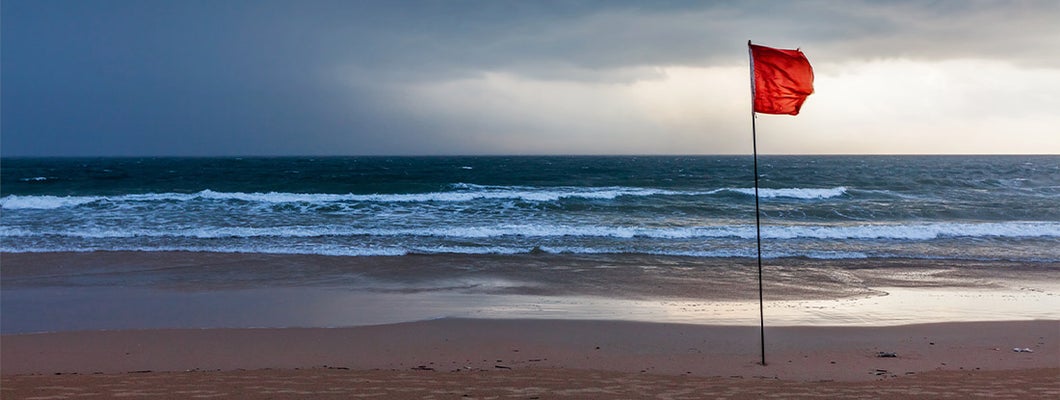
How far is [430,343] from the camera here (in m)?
6.96

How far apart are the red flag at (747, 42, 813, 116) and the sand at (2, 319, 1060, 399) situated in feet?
8.31

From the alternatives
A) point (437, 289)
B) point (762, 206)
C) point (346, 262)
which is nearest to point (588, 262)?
point (437, 289)

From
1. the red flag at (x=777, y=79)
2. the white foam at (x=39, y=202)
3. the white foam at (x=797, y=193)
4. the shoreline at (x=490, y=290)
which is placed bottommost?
the shoreline at (x=490, y=290)

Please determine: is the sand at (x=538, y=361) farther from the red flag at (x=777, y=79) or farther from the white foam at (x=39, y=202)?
the white foam at (x=39, y=202)

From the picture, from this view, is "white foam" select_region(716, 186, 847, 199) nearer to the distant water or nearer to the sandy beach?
the distant water

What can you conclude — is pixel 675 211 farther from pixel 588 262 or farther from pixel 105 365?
pixel 105 365

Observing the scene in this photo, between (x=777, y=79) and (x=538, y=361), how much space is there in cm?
358

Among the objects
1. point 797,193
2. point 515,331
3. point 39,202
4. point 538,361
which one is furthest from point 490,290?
point 797,193

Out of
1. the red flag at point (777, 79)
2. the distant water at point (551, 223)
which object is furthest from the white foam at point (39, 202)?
the red flag at point (777, 79)

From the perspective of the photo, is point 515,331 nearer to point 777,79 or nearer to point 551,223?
point 777,79

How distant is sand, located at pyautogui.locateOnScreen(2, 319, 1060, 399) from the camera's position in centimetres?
509

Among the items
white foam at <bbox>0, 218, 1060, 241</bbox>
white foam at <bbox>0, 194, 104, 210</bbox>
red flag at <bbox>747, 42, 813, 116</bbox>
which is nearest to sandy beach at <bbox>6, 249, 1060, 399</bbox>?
red flag at <bbox>747, 42, 813, 116</bbox>

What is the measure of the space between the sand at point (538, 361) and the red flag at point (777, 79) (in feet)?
8.31

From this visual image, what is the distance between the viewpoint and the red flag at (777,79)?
618 cm
